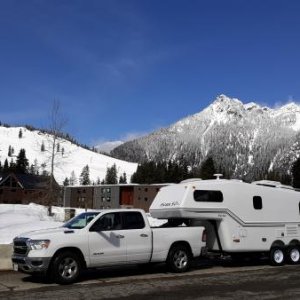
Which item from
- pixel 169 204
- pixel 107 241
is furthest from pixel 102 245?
pixel 169 204

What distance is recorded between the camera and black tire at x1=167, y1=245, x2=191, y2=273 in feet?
54.9

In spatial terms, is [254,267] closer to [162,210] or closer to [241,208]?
[241,208]

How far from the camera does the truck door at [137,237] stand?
15645 millimetres

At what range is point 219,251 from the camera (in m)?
19.1

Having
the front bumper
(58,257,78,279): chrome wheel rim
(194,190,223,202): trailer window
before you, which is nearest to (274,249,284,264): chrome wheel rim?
(194,190,223,202): trailer window

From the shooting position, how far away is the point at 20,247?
47.3ft

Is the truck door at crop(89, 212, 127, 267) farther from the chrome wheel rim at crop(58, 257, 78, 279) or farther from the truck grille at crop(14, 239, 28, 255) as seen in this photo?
the truck grille at crop(14, 239, 28, 255)

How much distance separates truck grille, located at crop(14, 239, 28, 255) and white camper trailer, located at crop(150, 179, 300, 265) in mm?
5753

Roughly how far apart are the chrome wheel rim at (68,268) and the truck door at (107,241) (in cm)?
54

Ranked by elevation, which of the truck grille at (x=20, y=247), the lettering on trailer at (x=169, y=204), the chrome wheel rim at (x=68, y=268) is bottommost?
the chrome wheel rim at (x=68, y=268)

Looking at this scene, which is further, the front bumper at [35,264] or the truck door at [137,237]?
the truck door at [137,237]

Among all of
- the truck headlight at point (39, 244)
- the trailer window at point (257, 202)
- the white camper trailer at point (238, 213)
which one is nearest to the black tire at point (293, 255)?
the white camper trailer at point (238, 213)

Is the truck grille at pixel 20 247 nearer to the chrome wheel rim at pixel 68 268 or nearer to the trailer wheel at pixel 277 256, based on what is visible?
the chrome wheel rim at pixel 68 268

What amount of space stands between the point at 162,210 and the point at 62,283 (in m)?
5.84
